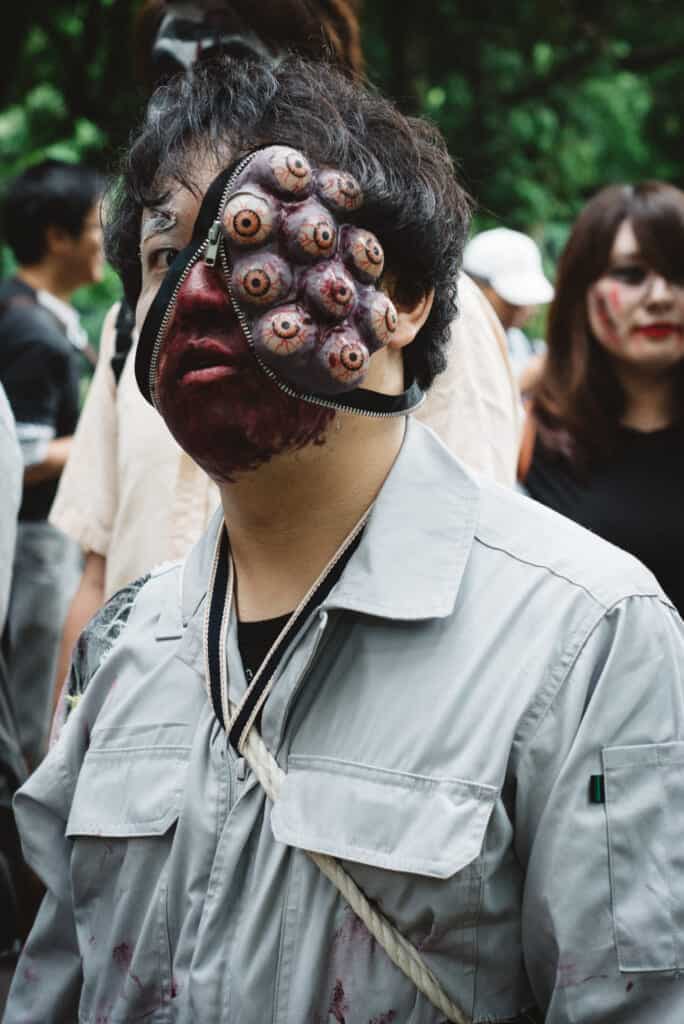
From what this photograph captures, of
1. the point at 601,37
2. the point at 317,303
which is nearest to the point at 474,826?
the point at 317,303

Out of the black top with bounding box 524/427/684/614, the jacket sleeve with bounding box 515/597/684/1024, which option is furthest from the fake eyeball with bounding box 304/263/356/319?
the black top with bounding box 524/427/684/614

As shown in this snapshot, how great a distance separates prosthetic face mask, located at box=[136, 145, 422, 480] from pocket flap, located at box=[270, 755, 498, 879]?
452 millimetres

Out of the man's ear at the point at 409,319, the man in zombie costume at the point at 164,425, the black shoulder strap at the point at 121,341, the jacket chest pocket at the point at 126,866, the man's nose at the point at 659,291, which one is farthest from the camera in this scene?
the man's nose at the point at 659,291

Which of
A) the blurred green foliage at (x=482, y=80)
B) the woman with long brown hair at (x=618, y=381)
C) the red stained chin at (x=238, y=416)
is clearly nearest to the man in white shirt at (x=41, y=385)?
the blurred green foliage at (x=482, y=80)

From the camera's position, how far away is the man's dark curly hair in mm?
1951

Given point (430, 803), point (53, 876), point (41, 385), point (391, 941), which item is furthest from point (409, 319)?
point (41, 385)

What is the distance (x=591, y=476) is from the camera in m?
3.65

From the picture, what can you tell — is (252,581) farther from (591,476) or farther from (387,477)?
(591,476)

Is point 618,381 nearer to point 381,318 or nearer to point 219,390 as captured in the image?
point 381,318

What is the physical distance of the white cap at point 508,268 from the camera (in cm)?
629

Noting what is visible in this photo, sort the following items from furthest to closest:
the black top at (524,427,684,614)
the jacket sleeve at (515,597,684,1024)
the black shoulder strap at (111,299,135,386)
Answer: the black top at (524,427,684,614) < the black shoulder strap at (111,299,135,386) < the jacket sleeve at (515,597,684,1024)

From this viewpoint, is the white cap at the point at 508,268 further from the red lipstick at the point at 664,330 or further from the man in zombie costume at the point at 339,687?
the man in zombie costume at the point at 339,687

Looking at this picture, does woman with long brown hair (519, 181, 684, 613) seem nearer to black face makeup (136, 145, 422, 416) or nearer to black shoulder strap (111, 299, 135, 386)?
black shoulder strap (111, 299, 135, 386)

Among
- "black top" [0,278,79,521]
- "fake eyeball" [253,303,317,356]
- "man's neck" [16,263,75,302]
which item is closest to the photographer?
"fake eyeball" [253,303,317,356]
